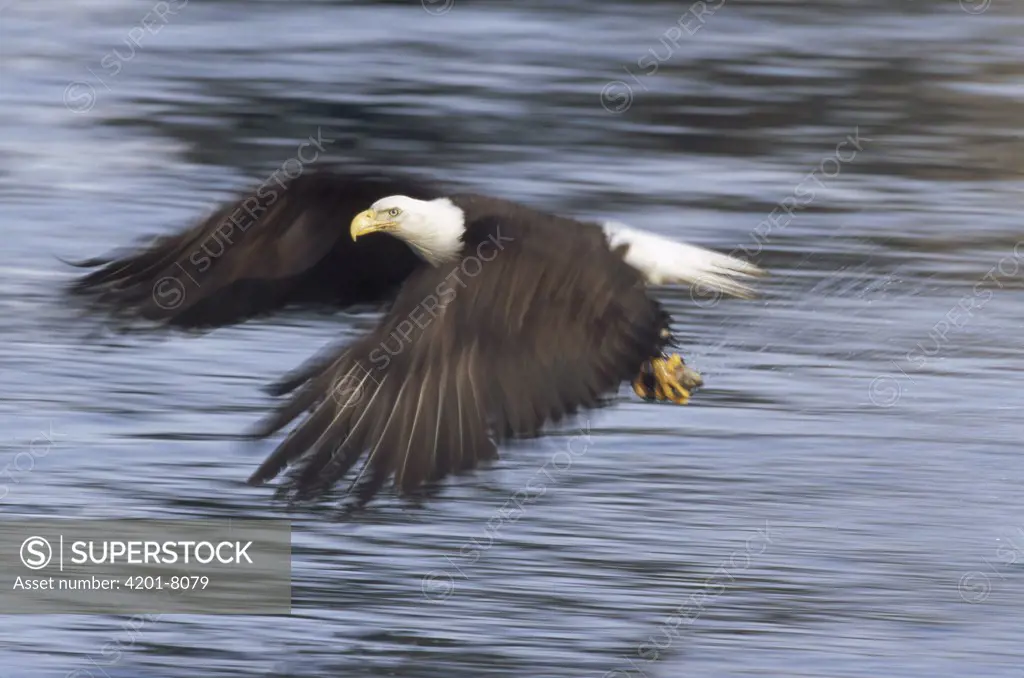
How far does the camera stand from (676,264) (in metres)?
6.14

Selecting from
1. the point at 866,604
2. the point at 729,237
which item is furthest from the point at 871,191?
the point at 866,604

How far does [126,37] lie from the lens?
9680 millimetres

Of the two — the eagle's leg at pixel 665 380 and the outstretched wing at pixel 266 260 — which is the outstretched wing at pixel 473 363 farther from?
the outstretched wing at pixel 266 260

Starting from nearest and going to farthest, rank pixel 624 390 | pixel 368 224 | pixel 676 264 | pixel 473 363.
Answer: pixel 473 363 < pixel 368 224 < pixel 676 264 < pixel 624 390

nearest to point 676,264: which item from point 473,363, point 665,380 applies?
point 665,380

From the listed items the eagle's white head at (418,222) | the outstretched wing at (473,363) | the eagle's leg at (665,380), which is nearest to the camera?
the outstretched wing at (473,363)

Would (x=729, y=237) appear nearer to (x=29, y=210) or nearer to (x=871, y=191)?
(x=871, y=191)

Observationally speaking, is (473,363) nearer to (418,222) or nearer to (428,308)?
(428,308)

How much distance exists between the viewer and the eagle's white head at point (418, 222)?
5.94 meters

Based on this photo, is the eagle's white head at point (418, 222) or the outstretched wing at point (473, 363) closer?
the outstretched wing at point (473, 363)

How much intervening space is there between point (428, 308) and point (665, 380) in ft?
2.83

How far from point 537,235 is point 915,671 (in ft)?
4.83

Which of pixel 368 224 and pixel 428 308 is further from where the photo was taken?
pixel 368 224

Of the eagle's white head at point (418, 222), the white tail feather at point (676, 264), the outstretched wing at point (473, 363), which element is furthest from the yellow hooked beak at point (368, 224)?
the white tail feather at point (676, 264)
